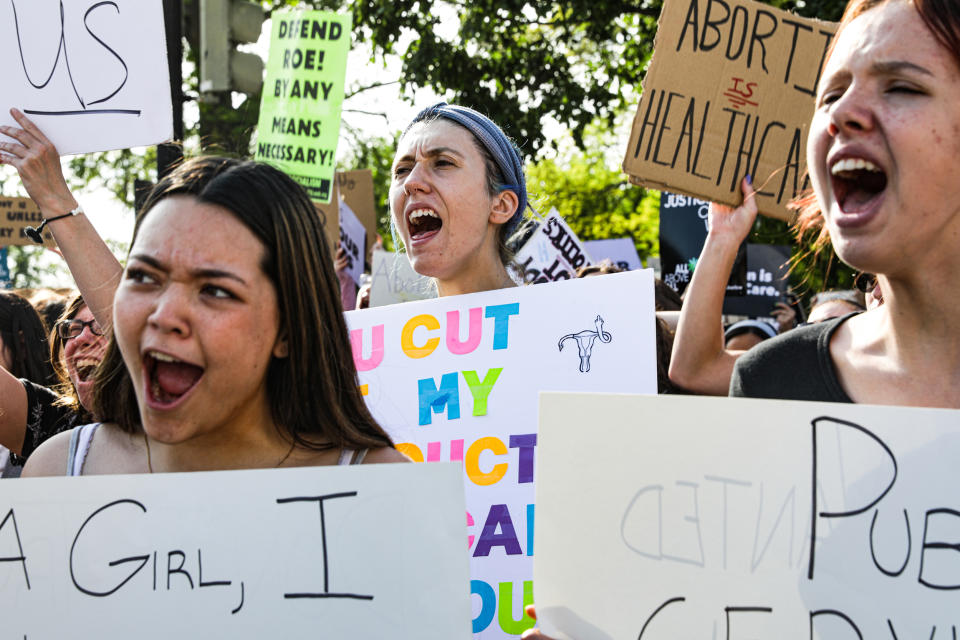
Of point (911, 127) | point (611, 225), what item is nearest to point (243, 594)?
point (911, 127)

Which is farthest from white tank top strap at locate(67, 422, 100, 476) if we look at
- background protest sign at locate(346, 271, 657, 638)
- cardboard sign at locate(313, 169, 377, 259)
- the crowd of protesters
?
cardboard sign at locate(313, 169, 377, 259)

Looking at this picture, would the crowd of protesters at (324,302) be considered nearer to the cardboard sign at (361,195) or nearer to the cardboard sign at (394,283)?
the cardboard sign at (394,283)

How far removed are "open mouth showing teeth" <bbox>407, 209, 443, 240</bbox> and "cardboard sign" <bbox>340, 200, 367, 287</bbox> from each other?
3392 millimetres

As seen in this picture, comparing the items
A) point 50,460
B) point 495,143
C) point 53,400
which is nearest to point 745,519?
point 50,460

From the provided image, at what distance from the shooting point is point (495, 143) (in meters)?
2.96

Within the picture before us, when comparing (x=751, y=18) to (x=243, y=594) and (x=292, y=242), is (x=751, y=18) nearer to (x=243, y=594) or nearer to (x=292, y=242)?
(x=292, y=242)

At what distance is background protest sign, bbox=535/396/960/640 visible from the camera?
1444 millimetres

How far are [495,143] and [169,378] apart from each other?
156 centimetres

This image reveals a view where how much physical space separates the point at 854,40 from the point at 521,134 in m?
9.17

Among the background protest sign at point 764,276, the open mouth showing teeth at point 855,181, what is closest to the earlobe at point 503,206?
the open mouth showing teeth at point 855,181

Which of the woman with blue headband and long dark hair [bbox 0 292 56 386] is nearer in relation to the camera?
the woman with blue headband

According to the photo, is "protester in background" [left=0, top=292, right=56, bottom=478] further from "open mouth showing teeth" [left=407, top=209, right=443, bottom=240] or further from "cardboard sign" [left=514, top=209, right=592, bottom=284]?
"cardboard sign" [left=514, top=209, right=592, bottom=284]

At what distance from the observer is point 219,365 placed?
165cm

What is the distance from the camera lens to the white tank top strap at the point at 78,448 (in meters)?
1.83
